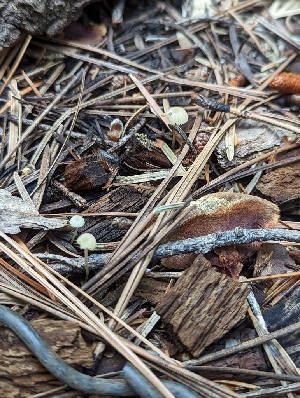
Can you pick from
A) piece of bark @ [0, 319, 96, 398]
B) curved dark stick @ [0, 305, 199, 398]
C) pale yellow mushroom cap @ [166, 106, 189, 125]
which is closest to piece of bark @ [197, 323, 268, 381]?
curved dark stick @ [0, 305, 199, 398]

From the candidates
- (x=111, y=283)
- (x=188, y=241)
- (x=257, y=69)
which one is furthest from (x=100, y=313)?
(x=257, y=69)

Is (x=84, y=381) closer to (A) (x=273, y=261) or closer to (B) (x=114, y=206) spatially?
(B) (x=114, y=206)

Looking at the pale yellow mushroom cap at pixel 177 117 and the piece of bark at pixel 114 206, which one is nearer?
the piece of bark at pixel 114 206

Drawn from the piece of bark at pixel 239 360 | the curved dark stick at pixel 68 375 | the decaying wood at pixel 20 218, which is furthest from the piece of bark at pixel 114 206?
the piece of bark at pixel 239 360

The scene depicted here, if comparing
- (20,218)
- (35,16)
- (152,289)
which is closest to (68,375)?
(152,289)

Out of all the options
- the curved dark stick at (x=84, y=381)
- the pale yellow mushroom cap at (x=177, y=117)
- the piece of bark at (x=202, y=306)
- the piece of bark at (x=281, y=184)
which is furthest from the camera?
the pale yellow mushroom cap at (x=177, y=117)

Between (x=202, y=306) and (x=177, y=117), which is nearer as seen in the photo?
(x=202, y=306)

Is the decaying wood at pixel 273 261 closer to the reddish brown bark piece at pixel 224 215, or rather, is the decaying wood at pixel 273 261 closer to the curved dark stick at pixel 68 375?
the reddish brown bark piece at pixel 224 215

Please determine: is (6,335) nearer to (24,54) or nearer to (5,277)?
(5,277)
